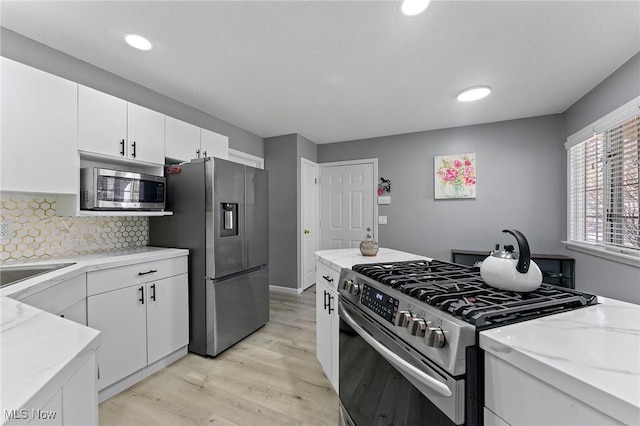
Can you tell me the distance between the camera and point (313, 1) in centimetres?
154

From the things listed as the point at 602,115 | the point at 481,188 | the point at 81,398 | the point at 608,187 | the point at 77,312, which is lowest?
the point at 77,312

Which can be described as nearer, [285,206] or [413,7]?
[413,7]


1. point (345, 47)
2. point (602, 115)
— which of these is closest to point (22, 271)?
point (345, 47)

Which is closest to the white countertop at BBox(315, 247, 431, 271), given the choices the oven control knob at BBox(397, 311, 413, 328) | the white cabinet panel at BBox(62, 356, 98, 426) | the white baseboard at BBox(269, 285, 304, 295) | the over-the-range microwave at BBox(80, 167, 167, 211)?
the oven control knob at BBox(397, 311, 413, 328)

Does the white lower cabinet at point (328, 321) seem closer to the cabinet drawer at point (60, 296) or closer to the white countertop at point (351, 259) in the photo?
the white countertop at point (351, 259)

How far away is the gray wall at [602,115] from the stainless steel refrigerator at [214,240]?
318 centimetres

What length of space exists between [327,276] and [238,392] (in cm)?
101

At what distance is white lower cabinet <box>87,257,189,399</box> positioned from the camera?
1752mm

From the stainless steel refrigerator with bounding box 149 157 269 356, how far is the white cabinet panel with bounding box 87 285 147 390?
1.44 feet

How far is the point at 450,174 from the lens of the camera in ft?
12.7

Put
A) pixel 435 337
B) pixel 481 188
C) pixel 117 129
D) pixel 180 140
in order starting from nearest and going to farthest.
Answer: pixel 435 337
pixel 117 129
pixel 180 140
pixel 481 188

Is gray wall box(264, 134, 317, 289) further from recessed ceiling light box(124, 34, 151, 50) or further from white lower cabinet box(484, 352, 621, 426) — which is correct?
white lower cabinet box(484, 352, 621, 426)

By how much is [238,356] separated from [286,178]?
257 centimetres

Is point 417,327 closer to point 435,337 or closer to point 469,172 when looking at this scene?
point 435,337
